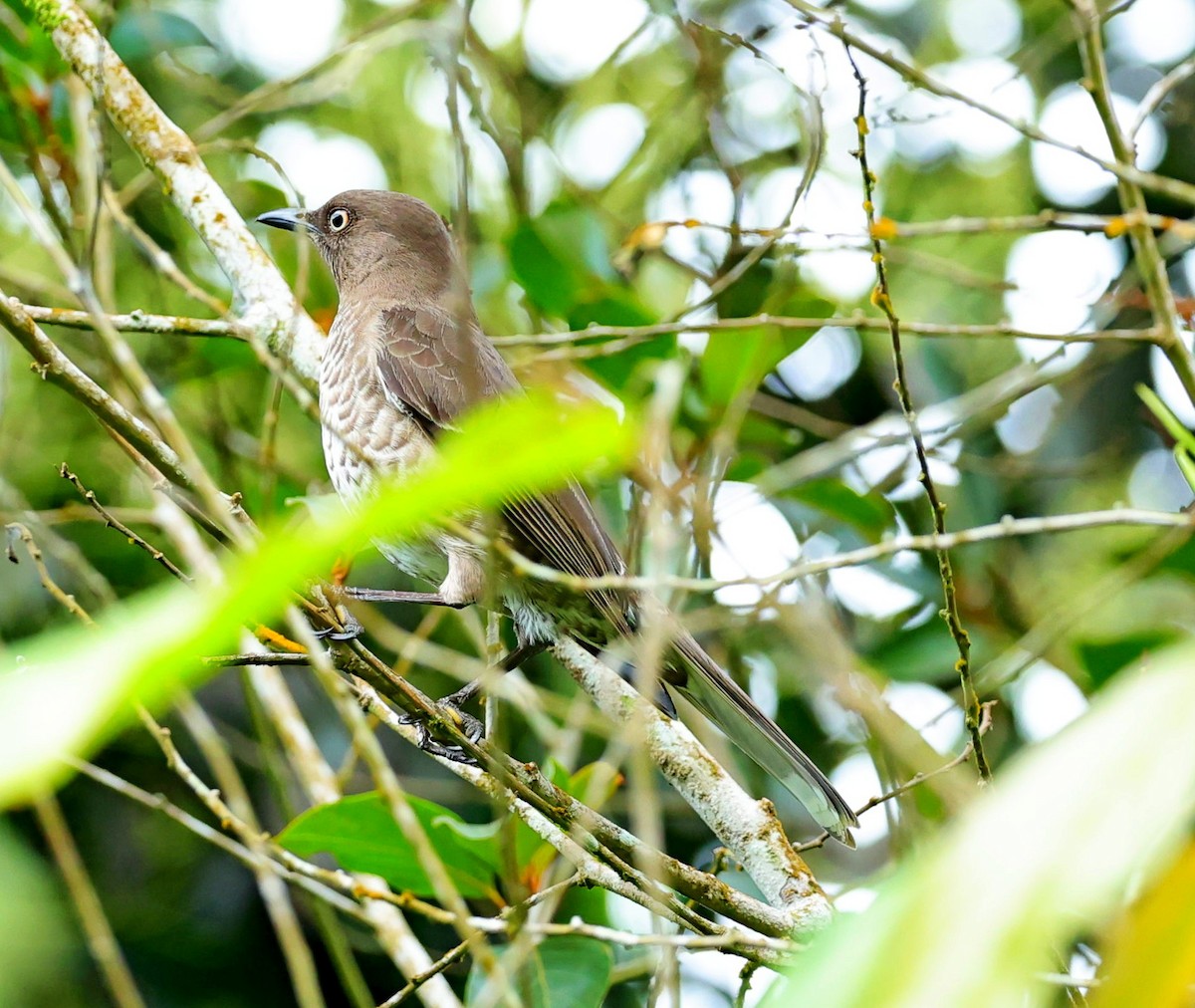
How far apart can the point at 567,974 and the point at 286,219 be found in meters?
2.84

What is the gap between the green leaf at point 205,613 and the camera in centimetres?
61

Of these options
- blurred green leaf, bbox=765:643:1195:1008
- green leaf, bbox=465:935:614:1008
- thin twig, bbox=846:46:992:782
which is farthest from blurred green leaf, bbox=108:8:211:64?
blurred green leaf, bbox=765:643:1195:1008

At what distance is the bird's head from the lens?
15.4 ft

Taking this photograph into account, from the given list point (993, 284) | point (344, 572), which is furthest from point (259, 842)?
point (993, 284)

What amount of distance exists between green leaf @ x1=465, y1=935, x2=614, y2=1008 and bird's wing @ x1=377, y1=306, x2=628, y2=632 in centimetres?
90

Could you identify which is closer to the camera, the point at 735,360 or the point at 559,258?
the point at 735,360

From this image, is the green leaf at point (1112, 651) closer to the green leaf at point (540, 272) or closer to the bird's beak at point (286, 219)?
the green leaf at point (540, 272)

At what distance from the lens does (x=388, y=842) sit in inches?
123

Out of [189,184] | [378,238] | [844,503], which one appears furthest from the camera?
[378,238]

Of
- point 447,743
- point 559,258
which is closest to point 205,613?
point 447,743

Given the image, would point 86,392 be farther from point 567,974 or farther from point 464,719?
point 567,974

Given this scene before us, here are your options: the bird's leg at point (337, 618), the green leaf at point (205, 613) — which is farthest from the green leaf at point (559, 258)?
the green leaf at point (205, 613)

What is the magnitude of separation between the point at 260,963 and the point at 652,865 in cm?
365

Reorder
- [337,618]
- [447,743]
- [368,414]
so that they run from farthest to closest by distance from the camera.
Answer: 1. [368,414]
2. [447,743]
3. [337,618]
